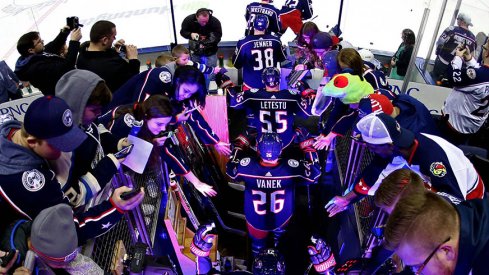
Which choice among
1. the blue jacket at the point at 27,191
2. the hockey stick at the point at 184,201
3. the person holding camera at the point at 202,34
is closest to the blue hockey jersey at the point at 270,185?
the hockey stick at the point at 184,201

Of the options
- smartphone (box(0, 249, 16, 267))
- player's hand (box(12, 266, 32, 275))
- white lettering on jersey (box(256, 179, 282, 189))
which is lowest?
white lettering on jersey (box(256, 179, 282, 189))

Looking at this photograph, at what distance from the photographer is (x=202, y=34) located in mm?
4293

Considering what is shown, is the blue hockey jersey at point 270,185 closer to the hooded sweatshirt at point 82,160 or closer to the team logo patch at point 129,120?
the team logo patch at point 129,120

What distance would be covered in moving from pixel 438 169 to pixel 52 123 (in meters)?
1.53

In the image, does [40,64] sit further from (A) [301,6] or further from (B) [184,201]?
(A) [301,6]

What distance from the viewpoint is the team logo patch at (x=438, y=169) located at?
164cm

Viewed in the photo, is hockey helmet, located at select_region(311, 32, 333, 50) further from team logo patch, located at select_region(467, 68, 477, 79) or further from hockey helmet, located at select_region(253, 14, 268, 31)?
team logo patch, located at select_region(467, 68, 477, 79)

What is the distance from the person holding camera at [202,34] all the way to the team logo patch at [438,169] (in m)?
3.06

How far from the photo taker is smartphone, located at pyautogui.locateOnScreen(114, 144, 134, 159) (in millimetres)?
1506

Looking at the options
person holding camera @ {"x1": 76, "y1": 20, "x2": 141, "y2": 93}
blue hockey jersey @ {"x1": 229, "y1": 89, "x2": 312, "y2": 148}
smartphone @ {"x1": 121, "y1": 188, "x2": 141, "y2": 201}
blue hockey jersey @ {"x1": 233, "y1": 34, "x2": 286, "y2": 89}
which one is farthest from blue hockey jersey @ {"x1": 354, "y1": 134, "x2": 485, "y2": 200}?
blue hockey jersey @ {"x1": 233, "y1": 34, "x2": 286, "y2": 89}

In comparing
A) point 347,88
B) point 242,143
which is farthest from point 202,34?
point 347,88

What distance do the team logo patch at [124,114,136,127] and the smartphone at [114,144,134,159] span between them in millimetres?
306

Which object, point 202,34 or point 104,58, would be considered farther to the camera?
point 202,34

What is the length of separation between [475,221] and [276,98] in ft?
5.98
